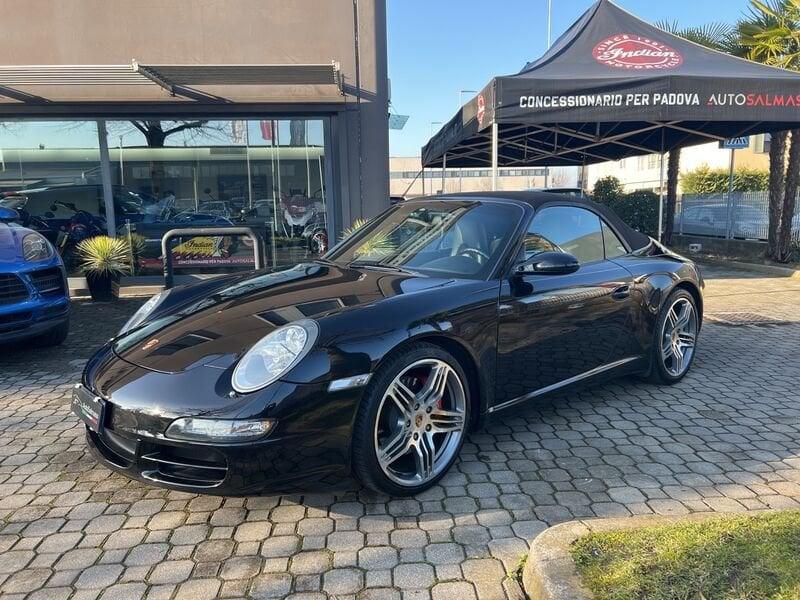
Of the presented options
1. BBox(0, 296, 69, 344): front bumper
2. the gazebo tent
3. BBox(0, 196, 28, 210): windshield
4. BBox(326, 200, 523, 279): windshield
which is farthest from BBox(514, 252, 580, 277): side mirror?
BBox(0, 196, 28, 210): windshield

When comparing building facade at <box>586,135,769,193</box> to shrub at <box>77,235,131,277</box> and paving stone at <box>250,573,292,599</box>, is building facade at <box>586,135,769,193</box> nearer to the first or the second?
shrub at <box>77,235,131,277</box>

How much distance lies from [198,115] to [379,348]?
328 inches

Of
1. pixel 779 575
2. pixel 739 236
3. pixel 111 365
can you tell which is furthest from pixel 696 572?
pixel 739 236

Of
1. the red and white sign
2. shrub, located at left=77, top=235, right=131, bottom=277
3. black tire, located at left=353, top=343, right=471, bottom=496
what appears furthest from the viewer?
shrub, located at left=77, top=235, right=131, bottom=277

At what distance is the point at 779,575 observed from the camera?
1942mm

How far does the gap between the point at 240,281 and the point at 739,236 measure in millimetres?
13418

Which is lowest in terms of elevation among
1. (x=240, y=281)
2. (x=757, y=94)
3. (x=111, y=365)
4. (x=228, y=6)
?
(x=111, y=365)

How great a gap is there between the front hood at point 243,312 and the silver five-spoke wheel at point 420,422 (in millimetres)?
431

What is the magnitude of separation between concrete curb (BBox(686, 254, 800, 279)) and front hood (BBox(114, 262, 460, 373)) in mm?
9946

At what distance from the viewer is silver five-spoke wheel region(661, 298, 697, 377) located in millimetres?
4344

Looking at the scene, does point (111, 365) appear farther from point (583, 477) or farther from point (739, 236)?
point (739, 236)

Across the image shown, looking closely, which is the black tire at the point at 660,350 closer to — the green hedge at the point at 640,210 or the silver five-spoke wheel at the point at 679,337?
→ the silver five-spoke wheel at the point at 679,337

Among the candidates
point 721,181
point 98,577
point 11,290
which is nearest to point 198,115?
point 11,290

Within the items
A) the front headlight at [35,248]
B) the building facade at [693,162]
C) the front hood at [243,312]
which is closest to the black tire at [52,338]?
the front headlight at [35,248]
